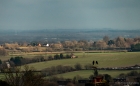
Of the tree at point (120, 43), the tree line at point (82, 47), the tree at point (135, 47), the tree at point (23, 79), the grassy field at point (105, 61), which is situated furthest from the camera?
the tree at point (120, 43)

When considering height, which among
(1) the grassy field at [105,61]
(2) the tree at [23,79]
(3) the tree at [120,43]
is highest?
(2) the tree at [23,79]

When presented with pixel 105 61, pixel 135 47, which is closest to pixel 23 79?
pixel 105 61

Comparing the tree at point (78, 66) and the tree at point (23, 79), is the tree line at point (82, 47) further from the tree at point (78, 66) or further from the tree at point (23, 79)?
the tree at point (23, 79)

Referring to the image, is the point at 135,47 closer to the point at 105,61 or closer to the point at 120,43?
the point at 120,43

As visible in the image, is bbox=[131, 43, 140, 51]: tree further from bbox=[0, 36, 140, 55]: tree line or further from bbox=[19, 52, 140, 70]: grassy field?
bbox=[19, 52, 140, 70]: grassy field

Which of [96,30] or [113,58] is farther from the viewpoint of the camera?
[96,30]

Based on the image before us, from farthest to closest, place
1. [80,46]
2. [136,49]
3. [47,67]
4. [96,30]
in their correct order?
[96,30] < [80,46] < [136,49] < [47,67]

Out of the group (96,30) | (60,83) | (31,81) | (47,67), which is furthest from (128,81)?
(96,30)

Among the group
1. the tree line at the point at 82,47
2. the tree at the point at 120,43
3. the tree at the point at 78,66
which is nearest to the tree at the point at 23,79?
the tree at the point at 78,66

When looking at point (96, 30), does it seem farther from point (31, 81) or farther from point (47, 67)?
point (31, 81)

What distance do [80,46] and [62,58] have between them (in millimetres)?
11350

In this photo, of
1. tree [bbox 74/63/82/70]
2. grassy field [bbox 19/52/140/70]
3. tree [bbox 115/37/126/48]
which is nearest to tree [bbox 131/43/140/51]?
tree [bbox 115/37/126/48]

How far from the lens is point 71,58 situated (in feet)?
104

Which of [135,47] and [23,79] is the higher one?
[23,79]
